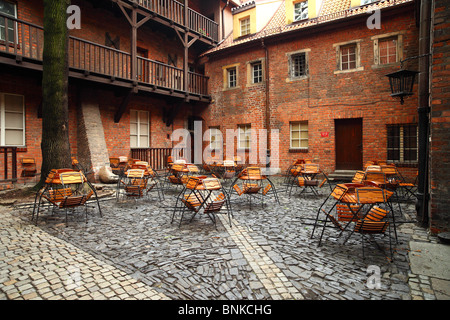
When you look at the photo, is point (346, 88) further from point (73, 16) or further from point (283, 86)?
point (73, 16)

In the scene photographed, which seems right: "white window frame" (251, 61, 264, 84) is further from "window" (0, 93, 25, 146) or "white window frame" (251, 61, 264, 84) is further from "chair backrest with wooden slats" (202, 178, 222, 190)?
"window" (0, 93, 25, 146)

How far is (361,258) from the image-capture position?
3.47 metres

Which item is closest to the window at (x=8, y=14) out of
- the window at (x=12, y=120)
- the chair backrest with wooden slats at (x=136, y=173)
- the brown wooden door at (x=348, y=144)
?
the window at (x=12, y=120)

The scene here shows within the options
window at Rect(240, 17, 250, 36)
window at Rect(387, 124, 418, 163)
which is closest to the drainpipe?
window at Rect(387, 124, 418, 163)

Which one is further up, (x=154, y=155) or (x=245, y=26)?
(x=245, y=26)

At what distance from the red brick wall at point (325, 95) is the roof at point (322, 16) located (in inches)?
17.9

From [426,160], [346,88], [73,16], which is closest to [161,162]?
[73,16]

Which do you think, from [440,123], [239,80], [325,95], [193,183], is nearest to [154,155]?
[239,80]

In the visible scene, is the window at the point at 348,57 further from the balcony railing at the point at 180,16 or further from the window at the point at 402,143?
the balcony railing at the point at 180,16

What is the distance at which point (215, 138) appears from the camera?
15992 mm

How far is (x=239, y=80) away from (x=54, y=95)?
9.84 meters

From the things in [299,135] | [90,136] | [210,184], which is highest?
[299,135]

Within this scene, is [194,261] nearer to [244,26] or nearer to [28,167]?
[28,167]
